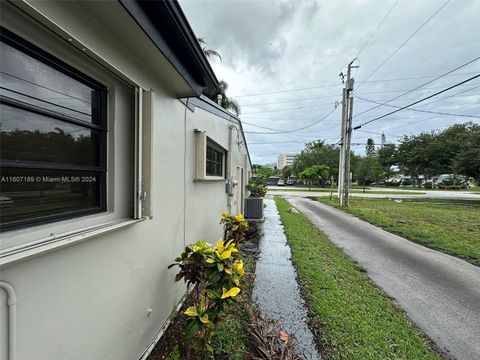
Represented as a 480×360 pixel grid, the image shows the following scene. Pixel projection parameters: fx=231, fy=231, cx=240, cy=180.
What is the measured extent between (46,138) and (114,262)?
0.97 m

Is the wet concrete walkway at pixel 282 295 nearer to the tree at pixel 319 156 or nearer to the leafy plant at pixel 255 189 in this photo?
the leafy plant at pixel 255 189

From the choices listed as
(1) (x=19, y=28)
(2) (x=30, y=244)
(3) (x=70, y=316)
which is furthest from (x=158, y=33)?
(3) (x=70, y=316)

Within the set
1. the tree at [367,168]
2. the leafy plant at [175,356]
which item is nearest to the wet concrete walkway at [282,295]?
the leafy plant at [175,356]

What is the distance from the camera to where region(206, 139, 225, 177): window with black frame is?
15.3 feet

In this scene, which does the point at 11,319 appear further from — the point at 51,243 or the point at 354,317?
the point at 354,317

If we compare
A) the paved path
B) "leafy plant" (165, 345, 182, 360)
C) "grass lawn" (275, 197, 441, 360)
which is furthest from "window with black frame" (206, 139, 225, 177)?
the paved path

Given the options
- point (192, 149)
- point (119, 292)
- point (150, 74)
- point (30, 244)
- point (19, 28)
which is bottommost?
point (119, 292)

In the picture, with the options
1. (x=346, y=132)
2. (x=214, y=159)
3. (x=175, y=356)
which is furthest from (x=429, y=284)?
(x=346, y=132)

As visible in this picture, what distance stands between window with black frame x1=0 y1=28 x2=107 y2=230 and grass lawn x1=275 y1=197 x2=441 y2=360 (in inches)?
107

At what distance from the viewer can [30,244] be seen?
3.65 ft

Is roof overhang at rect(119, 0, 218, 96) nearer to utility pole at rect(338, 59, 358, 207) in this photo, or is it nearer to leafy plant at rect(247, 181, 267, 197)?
leafy plant at rect(247, 181, 267, 197)

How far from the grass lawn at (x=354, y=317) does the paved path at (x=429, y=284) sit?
10.9 inches

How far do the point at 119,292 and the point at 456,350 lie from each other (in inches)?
135

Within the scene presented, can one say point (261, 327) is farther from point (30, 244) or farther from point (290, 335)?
point (30, 244)
